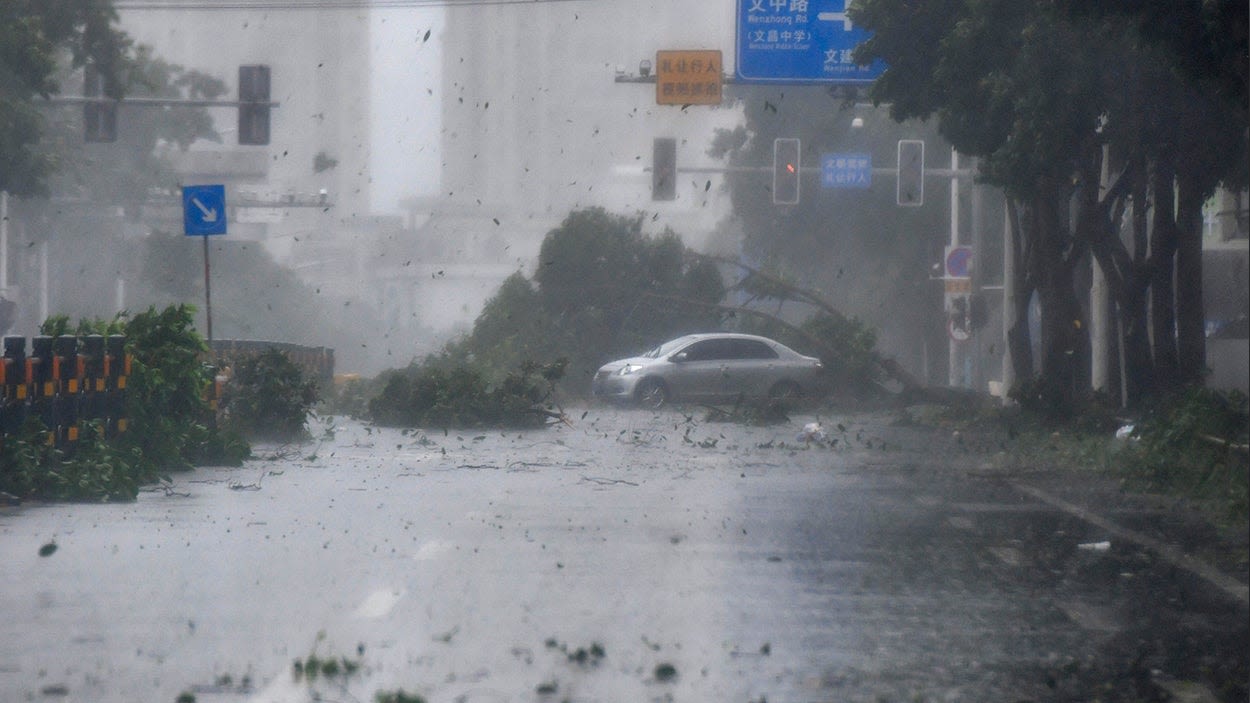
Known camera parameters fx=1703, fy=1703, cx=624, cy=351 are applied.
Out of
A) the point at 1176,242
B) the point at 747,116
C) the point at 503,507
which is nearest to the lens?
the point at 503,507

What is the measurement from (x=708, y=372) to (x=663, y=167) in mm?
3890

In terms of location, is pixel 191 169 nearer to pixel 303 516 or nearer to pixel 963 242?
pixel 963 242

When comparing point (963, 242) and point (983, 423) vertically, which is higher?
point (963, 242)

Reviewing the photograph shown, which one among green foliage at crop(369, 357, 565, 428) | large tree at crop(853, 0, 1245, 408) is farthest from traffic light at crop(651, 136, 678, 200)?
large tree at crop(853, 0, 1245, 408)

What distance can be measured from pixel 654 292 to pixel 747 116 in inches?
894

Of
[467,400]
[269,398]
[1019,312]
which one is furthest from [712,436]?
[1019,312]

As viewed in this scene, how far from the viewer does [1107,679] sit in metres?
6.40

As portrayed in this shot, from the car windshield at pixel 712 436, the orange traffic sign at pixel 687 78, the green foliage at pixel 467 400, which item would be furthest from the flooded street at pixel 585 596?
the orange traffic sign at pixel 687 78

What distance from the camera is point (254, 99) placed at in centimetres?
2417

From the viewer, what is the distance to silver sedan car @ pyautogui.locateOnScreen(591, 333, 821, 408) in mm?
30969

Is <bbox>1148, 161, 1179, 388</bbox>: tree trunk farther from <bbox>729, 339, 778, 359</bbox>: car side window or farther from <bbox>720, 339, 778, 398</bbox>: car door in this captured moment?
<bbox>729, 339, 778, 359</bbox>: car side window

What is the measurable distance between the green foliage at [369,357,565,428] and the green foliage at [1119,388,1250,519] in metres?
9.70

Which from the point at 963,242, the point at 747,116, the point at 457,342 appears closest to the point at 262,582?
A: the point at 457,342

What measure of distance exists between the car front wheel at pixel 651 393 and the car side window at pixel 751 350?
5.34 feet
